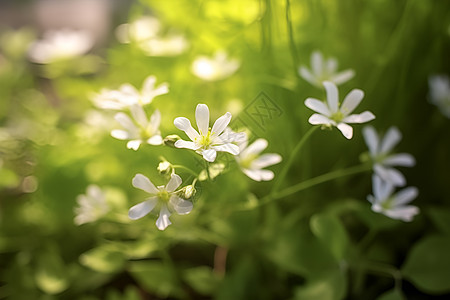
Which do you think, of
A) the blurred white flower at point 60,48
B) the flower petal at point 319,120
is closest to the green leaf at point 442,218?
the flower petal at point 319,120

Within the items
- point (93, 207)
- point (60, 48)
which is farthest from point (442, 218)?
point (60, 48)

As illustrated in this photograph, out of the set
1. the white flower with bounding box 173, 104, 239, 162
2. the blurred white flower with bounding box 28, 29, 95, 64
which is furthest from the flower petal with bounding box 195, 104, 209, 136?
the blurred white flower with bounding box 28, 29, 95, 64

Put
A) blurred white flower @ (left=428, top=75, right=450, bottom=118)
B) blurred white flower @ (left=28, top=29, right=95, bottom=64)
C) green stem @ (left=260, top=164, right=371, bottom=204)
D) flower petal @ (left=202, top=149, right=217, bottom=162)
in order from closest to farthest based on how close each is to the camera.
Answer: flower petal @ (left=202, top=149, right=217, bottom=162), green stem @ (left=260, top=164, right=371, bottom=204), blurred white flower @ (left=428, top=75, right=450, bottom=118), blurred white flower @ (left=28, top=29, right=95, bottom=64)

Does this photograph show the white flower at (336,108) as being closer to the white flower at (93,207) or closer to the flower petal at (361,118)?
the flower petal at (361,118)

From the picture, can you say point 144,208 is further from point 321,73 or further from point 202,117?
point 321,73

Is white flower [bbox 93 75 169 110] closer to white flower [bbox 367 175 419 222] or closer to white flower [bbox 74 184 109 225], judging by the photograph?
white flower [bbox 74 184 109 225]
